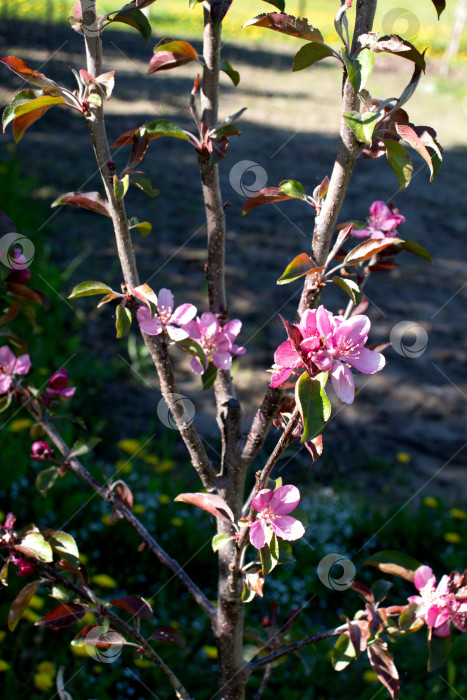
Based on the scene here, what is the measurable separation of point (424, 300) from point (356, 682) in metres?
2.61

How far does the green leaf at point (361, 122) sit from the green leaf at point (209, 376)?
378 millimetres

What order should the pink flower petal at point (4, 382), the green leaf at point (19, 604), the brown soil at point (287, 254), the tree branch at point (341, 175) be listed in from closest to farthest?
the tree branch at point (341, 175) < the green leaf at point (19, 604) < the pink flower petal at point (4, 382) < the brown soil at point (287, 254)

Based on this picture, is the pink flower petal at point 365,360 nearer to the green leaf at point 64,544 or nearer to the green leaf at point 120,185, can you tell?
the green leaf at point 120,185

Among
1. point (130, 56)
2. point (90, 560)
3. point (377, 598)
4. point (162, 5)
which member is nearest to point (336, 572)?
point (90, 560)

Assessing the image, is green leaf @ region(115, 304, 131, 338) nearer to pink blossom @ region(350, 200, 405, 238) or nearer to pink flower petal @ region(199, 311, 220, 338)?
pink flower petal @ region(199, 311, 220, 338)

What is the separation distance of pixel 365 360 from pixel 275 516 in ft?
0.75

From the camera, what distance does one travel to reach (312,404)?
693 millimetres

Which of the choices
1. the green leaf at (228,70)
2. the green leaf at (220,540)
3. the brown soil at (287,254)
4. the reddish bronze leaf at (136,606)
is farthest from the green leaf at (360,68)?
the reddish bronze leaf at (136,606)

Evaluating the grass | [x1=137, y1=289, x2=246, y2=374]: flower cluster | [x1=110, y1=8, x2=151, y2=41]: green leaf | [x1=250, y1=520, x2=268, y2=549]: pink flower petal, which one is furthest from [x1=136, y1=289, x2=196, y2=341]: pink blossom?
the grass

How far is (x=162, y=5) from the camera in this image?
14281mm

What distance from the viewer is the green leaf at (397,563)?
1029 mm

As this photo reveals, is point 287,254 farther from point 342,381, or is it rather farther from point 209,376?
point 342,381

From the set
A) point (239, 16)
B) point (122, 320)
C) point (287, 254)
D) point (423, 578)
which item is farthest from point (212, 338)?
point (239, 16)

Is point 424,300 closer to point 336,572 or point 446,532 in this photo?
point 446,532
